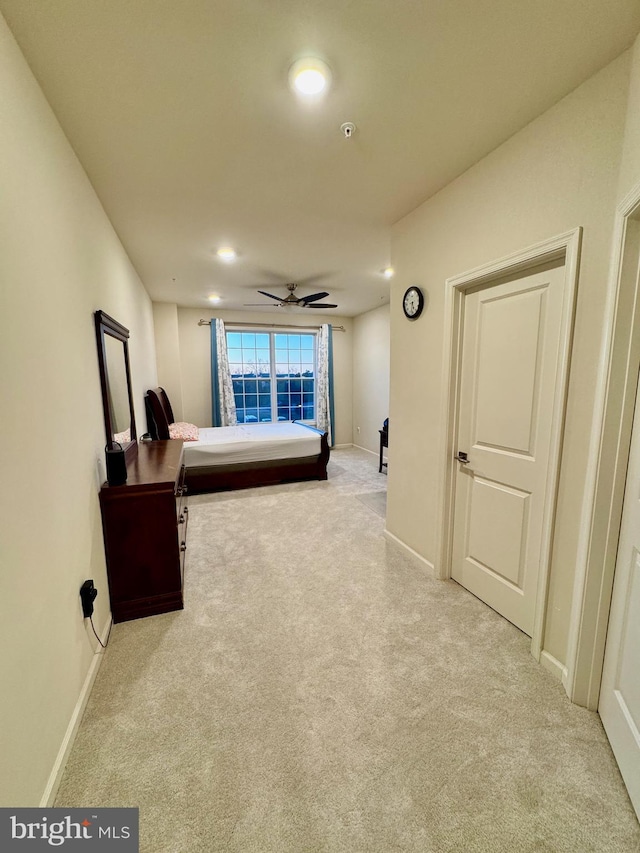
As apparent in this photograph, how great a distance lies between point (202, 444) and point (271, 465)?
903mm

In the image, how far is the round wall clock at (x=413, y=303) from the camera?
7.76 ft

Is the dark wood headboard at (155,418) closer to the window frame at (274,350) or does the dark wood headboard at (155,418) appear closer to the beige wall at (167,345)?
the beige wall at (167,345)

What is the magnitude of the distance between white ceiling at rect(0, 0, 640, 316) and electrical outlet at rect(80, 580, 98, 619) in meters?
2.06

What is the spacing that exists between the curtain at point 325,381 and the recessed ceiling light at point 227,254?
10.1 feet

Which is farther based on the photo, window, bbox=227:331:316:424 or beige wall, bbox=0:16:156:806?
window, bbox=227:331:316:424

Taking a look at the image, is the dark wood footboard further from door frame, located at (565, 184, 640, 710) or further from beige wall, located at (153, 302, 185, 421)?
door frame, located at (565, 184, 640, 710)

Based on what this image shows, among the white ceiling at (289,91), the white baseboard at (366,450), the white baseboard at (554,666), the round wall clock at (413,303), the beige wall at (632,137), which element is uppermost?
the white ceiling at (289,91)

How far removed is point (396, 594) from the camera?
88.2 inches

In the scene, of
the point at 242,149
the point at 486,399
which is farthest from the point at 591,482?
the point at 242,149

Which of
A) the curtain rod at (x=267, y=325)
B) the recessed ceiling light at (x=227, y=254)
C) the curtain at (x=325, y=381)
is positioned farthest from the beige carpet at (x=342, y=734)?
the curtain rod at (x=267, y=325)

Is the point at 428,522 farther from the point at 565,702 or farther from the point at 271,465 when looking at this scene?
the point at 271,465

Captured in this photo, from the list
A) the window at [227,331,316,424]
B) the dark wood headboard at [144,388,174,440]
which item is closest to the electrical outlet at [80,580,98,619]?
the dark wood headboard at [144,388,174,440]

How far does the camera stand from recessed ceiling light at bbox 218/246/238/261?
3174 millimetres

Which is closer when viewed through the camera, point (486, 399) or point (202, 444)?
point (486, 399)
